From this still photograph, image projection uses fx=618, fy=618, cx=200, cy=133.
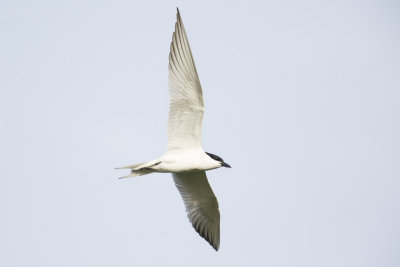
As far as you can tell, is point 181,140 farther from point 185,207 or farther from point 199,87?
point 185,207

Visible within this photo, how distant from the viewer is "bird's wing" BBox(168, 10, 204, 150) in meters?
10.3

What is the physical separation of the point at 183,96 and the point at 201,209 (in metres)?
2.92

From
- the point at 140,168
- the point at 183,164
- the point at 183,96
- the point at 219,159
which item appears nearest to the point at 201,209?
the point at 219,159

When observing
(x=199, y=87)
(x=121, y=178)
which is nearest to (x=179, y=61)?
(x=199, y=87)

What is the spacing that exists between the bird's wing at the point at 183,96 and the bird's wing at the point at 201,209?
168cm

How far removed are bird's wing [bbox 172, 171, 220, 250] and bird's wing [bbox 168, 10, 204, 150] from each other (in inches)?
66.3

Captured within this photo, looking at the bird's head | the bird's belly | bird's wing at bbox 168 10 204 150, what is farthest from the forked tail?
the bird's head

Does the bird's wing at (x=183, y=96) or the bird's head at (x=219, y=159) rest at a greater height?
the bird's wing at (x=183, y=96)

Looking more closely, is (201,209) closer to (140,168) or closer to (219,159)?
(219,159)

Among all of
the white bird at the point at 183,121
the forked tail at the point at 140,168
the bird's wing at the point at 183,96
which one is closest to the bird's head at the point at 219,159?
the white bird at the point at 183,121

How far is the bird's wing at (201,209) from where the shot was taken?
12.4 metres

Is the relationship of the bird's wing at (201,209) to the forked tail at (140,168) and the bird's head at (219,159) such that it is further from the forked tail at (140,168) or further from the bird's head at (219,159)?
the forked tail at (140,168)

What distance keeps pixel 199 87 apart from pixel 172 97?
0.51 m

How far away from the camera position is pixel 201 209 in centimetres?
1248
